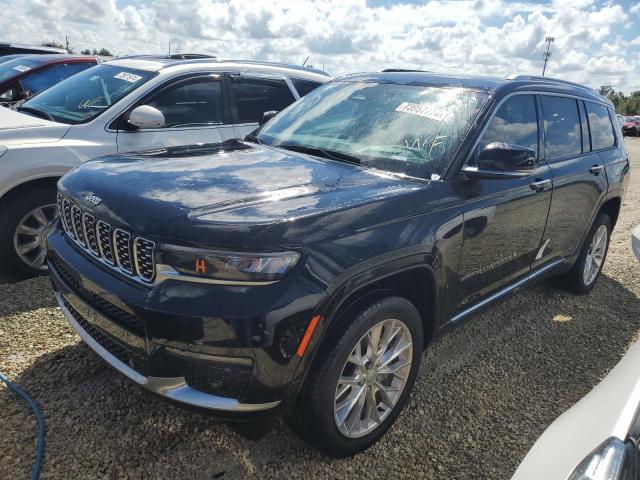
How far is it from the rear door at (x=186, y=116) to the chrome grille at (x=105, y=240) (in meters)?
2.34

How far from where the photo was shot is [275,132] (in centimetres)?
366

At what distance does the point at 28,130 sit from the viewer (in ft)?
13.6

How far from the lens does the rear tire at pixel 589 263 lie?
4758 millimetres

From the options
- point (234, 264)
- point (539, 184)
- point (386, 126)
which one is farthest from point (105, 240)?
point (539, 184)

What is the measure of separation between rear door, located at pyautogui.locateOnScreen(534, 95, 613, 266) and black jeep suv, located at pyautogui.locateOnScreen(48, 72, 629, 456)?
33mm

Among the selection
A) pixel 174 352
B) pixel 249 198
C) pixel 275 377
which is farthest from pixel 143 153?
pixel 275 377

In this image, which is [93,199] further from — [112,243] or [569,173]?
[569,173]

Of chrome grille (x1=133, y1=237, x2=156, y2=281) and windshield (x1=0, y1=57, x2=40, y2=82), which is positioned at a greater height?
chrome grille (x1=133, y1=237, x2=156, y2=281)

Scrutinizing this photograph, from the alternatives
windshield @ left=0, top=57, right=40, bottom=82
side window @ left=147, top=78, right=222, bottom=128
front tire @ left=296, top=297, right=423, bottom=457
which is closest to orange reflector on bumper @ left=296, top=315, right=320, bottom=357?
front tire @ left=296, top=297, right=423, bottom=457

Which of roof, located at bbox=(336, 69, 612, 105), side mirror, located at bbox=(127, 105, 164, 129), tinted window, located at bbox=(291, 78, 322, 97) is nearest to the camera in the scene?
roof, located at bbox=(336, 69, 612, 105)

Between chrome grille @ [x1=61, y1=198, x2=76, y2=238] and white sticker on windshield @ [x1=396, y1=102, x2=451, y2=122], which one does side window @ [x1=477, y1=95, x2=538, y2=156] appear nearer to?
white sticker on windshield @ [x1=396, y1=102, x2=451, y2=122]

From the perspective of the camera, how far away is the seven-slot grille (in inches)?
85.0

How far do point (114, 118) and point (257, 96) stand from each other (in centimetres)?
151

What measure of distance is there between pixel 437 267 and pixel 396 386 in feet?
2.18
